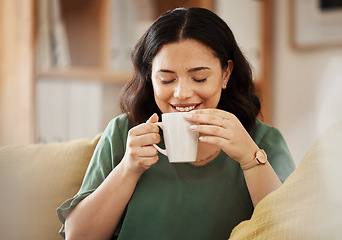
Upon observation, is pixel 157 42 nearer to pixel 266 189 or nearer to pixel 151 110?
pixel 151 110

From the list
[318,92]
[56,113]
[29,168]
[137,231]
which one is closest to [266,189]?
[137,231]

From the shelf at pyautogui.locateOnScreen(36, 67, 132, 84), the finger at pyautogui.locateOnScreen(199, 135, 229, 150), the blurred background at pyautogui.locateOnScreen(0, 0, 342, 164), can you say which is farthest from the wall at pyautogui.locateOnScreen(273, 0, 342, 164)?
the finger at pyautogui.locateOnScreen(199, 135, 229, 150)

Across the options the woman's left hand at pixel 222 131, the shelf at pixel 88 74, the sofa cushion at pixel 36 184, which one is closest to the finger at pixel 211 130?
the woman's left hand at pixel 222 131

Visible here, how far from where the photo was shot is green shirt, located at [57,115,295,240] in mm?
884

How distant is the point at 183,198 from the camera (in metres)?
0.89

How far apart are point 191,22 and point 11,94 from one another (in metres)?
1.43

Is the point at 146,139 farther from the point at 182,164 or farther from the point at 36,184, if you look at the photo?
the point at 36,184

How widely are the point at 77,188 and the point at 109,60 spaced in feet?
4.63

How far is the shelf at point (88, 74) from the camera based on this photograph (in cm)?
214

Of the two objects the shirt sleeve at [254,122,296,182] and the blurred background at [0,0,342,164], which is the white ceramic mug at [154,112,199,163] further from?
the blurred background at [0,0,342,164]

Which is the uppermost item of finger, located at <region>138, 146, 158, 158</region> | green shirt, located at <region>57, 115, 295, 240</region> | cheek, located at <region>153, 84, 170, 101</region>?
cheek, located at <region>153, 84, 170, 101</region>

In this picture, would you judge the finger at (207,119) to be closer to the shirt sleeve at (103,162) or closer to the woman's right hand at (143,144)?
the woman's right hand at (143,144)

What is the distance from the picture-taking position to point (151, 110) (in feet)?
3.32

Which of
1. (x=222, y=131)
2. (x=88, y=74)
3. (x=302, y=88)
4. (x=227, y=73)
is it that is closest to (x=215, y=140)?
(x=222, y=131)
